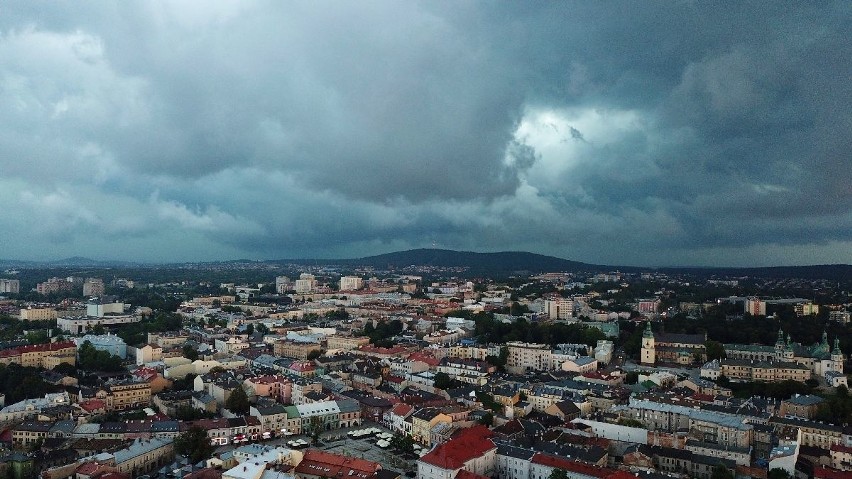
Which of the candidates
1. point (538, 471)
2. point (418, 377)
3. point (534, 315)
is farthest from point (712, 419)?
point (534, 315)

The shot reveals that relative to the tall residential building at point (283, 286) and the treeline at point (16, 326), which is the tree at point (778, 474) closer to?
the treeline at point (16, 326)

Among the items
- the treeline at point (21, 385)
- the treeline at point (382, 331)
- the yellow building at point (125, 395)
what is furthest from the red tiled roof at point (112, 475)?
the treeline at point (382, 331)

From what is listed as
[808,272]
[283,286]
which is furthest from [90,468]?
[808,272]

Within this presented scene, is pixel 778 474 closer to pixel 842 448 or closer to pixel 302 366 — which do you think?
pixel 842 448

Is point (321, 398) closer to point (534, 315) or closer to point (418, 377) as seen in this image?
point (418, 377)

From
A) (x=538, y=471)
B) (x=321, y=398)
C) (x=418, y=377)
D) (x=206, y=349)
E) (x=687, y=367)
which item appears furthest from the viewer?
(x=206, y=349)
